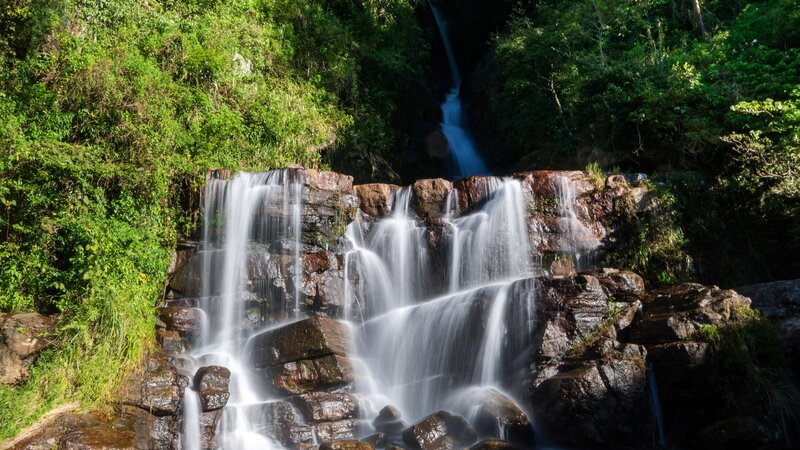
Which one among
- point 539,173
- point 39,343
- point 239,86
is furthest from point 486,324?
point 239,86

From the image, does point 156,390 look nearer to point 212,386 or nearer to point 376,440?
point 212,386

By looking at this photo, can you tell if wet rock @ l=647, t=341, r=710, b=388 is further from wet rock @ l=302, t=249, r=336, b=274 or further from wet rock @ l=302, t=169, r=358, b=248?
wet rock @ l=302, t=169, r=358, b=248

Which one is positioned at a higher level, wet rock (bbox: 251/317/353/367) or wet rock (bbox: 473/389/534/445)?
wet rock (bbox: 251/317/353/367)

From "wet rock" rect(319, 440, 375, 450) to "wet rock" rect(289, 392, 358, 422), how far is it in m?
0.88

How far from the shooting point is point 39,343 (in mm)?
7906

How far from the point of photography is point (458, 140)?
67.1 ft

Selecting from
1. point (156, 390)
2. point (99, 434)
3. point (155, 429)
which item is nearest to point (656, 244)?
point (156, 390)

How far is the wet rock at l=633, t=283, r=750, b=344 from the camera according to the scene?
828cm

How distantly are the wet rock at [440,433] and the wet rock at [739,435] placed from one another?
3.09 m

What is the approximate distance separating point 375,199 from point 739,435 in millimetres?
7900

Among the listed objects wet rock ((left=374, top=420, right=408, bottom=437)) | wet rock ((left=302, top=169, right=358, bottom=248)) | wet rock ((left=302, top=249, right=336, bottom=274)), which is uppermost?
wet rock ((left=302, top=169, right=358, bottom=248))

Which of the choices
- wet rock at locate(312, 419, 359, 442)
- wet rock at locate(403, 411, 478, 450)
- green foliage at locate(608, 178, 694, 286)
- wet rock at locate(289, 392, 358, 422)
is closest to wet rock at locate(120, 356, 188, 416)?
wet rock at locate(289, 392, 358, 422)

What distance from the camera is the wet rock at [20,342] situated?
755 centimetres

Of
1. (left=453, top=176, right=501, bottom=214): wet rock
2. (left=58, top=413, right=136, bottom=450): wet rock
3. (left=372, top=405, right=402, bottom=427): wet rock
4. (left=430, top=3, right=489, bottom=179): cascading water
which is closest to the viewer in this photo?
(left=58, top=413, right=136, bottom=450): wet rock
